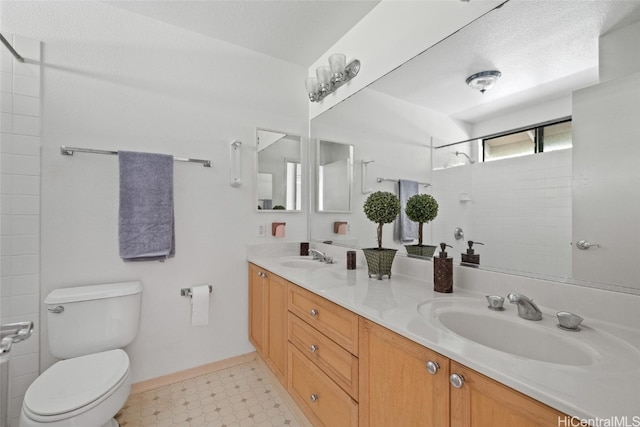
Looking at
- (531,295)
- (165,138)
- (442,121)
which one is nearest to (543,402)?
(531,295)

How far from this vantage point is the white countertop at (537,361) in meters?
0.49

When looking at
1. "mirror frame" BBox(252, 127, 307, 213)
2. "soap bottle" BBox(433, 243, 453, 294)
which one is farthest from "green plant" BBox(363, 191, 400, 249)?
"mirror frame" BBox(252, 127, 307, 213)

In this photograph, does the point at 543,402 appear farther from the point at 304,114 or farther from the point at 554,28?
the point at 304,114

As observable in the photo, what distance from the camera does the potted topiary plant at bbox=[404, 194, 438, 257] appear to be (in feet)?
4.77

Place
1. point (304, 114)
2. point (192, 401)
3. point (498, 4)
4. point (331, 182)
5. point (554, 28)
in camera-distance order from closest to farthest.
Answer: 1. point (554, 28)
2. point (498, 4)
3. point (192, 401)
4. point (331, 182)
5. point (304, 114)

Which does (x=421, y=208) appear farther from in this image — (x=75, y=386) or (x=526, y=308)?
(x=75, y=386)

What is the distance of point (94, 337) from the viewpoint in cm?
149

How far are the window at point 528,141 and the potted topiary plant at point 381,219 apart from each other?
0.50 metres

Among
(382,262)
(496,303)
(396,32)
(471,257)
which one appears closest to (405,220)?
(382,262)

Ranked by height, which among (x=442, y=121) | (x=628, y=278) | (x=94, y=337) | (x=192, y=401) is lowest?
(x=192, y=401)

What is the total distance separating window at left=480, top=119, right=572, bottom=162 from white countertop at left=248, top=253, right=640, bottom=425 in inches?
23.4

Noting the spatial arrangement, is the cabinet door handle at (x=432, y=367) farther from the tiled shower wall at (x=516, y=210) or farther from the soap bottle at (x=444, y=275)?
the tiled shower wall at (x=516, y=210)

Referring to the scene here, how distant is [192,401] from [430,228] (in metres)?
1.78

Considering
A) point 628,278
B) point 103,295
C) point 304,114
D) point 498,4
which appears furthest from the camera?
point 304,114
